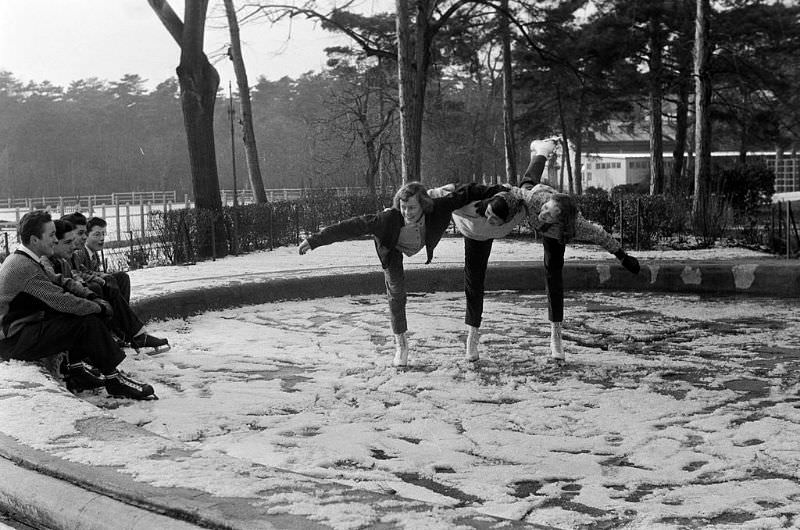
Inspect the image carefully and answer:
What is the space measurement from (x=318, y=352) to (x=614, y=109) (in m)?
26.6

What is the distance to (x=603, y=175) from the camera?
75312mm

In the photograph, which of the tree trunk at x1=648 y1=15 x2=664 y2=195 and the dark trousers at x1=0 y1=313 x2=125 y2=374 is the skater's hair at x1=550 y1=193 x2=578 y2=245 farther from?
the tree trunk at x1=648 y1=15 x2=664 y2=195

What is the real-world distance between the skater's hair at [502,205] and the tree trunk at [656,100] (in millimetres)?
22055

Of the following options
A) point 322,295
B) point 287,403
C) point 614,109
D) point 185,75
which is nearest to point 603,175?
point 614,109

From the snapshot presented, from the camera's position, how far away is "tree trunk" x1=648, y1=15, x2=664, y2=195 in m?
28.1

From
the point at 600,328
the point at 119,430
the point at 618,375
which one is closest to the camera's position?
the point at 119,430

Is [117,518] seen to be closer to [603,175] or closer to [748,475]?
[748,475]

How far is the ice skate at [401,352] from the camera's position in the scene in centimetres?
682

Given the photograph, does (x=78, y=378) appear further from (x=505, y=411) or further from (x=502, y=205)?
(x=502, y=205)

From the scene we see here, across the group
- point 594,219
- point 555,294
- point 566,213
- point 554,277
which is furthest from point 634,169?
point 566,213

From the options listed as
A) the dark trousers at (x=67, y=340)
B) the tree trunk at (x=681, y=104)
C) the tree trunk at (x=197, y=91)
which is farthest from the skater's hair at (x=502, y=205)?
the tree trunk at (x=681, y=104)

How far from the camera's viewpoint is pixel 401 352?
269 inches

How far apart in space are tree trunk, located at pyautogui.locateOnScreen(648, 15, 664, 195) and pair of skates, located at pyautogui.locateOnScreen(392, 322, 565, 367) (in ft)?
71.8

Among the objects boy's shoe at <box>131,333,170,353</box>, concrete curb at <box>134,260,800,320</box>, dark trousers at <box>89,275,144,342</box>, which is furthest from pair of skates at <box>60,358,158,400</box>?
concrete curb at <box>134,260,800,320</box>
